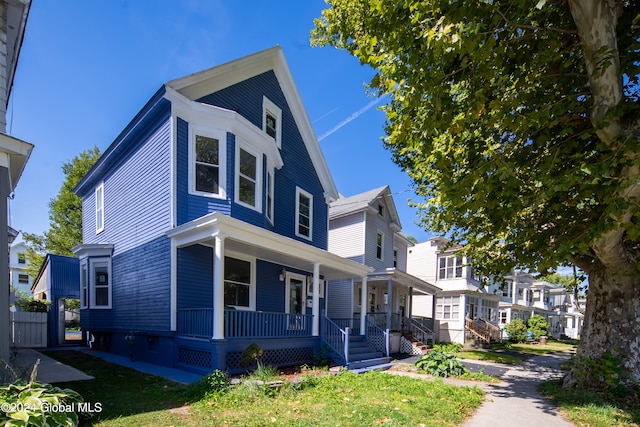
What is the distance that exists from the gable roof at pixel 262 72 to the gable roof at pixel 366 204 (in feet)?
10.3

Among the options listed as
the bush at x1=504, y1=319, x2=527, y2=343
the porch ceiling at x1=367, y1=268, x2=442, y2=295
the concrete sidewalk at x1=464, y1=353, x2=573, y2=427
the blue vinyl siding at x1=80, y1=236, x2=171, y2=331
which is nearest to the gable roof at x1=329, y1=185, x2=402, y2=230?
the porch ceiling at x1=367, y1=268, x2=442, y2=295

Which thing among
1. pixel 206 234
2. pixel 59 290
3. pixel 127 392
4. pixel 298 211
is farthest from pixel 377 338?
pixel 59 290

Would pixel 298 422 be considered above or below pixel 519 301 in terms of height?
above

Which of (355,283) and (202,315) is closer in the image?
(202,315)

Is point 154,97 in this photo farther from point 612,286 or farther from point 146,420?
point 612,286

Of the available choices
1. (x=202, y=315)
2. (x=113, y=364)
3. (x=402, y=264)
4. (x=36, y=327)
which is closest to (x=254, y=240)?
(x=202, y=315)

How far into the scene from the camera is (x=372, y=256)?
1922 cm

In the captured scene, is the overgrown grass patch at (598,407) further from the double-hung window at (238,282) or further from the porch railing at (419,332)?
the porch railing at (419,332)

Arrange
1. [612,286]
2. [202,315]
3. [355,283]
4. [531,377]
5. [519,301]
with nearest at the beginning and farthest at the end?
[612,286]
[202,315]
[531,377]
[355,283]
[519,301]

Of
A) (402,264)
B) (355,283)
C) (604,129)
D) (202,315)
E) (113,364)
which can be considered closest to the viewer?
(604,129)

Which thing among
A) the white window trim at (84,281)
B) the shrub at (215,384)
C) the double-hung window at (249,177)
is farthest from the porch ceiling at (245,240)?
the white window trim at (84,281)

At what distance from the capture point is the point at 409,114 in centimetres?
591

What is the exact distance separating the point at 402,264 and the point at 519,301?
17.7 meters

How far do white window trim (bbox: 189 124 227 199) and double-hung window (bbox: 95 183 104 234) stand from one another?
640cm
